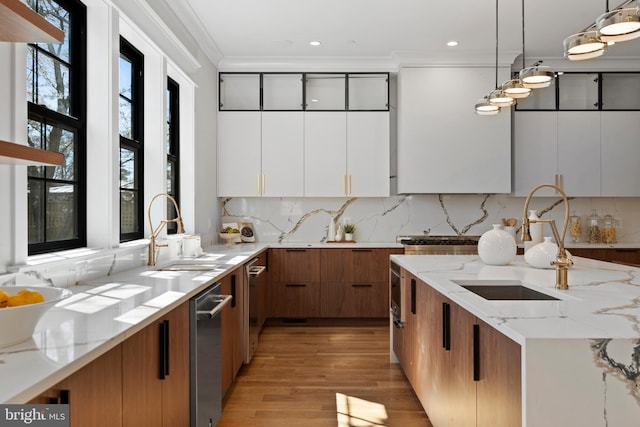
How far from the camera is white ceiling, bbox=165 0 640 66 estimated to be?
12.5 ft

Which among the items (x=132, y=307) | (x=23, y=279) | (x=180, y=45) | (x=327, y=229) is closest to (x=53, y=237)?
(x=23, y=279)

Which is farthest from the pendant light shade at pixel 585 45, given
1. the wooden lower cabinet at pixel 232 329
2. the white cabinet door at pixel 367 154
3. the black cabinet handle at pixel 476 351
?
the white cabinet door at pixel 367 154

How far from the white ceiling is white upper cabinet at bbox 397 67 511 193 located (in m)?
0.24

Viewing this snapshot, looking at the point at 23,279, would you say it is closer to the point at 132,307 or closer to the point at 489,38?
the point at 132,307

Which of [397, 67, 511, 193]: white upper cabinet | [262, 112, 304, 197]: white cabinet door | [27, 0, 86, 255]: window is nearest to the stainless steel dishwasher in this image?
[27, 0, 86, 255]: window

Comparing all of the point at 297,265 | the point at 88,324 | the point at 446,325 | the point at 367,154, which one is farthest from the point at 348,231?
the point at 88,324

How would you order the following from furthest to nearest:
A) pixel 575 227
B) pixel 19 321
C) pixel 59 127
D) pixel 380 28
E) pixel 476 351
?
1. pixel 575 227
2. pixel 380 28
3. pixel 59 127
4. pixel 476 351
5. pixel 19 321

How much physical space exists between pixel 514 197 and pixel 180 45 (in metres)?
3.87

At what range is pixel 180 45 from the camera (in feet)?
12.2

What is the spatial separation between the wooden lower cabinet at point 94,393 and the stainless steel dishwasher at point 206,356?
736 mm

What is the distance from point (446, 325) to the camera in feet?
6.99

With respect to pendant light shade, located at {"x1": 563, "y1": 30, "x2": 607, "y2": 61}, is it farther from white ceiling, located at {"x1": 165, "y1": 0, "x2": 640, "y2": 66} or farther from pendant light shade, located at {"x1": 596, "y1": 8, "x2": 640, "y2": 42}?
white ceiling, located at {"x1": 165, "y1": 0, "x2": 640, "y2": 66}

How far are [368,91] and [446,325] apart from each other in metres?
3.70

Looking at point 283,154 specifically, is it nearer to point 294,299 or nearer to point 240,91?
point 240,91
